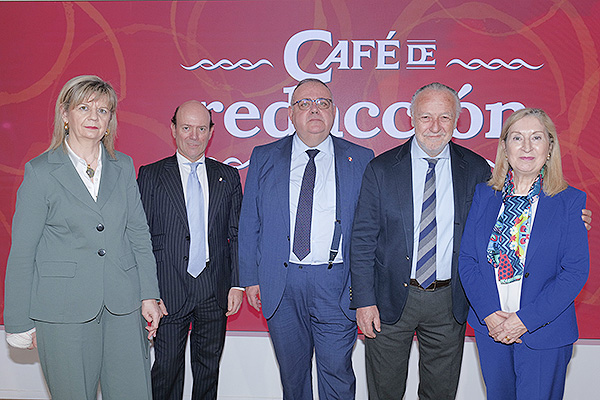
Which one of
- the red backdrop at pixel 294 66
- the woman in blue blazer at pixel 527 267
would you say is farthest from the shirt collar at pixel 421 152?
the red backdrop at pixel 294 66

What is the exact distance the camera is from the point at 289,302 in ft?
9.03

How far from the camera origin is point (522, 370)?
224 centimetres

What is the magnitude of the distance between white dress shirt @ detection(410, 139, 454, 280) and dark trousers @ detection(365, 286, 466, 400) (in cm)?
13

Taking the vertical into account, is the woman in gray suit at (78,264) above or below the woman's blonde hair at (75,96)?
below

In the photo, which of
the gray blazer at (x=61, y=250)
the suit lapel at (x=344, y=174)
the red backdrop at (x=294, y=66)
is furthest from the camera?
the red backdrop at (x=294, y=66)

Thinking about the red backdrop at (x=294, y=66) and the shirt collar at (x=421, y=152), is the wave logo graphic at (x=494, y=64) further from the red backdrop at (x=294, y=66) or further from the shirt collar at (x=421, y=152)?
the shirt collar at (x=421, y=152)

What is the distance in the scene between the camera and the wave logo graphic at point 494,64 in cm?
356

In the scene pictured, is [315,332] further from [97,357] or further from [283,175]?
[97,357]

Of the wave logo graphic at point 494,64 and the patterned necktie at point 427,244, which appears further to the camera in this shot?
the wave logo graphic at point 494,64

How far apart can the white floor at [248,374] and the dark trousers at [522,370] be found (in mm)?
1436

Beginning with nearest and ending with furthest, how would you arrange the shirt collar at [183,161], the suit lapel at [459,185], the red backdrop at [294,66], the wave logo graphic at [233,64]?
the suit lapel at [459,185]
the shirt collar at [183,161]
the red backdrop at [294,66]
the wave logo graphic at [233,64]

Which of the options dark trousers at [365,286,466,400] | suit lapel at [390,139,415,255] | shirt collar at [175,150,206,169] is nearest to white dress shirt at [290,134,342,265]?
suit lapel at [390,139,415,255]

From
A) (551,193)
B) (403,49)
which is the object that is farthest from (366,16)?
(551,193)

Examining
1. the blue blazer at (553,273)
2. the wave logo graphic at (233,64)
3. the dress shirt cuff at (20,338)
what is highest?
the wave logo graphic at (233,64)
